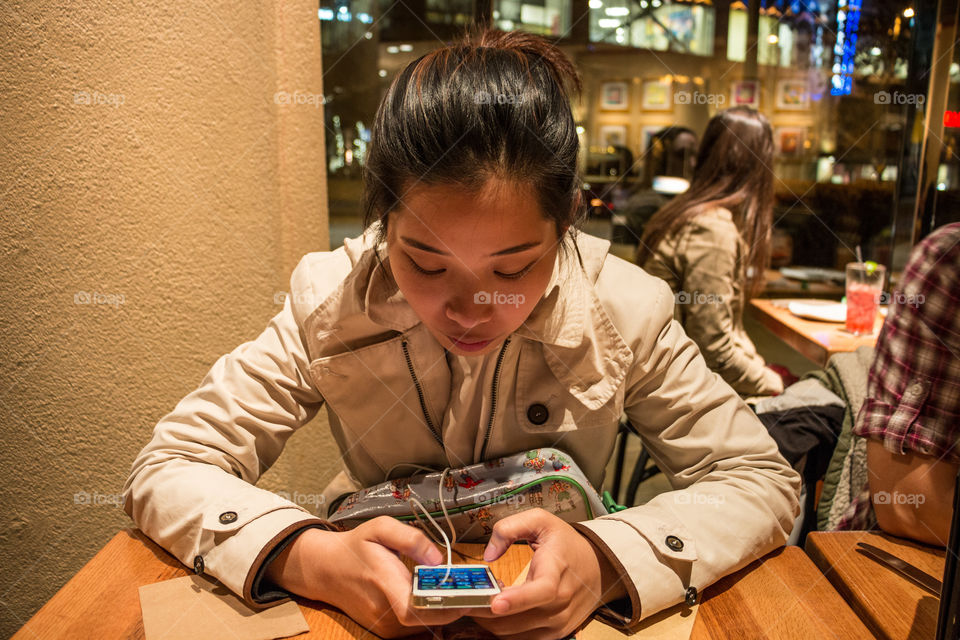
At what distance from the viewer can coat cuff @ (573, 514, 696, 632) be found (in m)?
0.94

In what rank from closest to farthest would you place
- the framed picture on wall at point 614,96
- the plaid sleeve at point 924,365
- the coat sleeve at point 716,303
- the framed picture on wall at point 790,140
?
the plaid sleeve at point 924,365, the coat sleeve at point 716,303, the framed picture on wall at point 614,96, the framed picture on wall at point 790,140

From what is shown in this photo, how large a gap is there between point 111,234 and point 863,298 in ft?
8.41

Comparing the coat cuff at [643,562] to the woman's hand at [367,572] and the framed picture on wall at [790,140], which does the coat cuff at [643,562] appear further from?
the framed picture on wall at [790,140]

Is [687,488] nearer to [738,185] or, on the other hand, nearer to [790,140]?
[738,185]

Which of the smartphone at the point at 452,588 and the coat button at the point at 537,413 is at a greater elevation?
the coat button at the point at 537,413

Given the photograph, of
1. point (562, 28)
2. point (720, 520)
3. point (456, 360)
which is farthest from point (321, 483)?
Result: point (562, 28)

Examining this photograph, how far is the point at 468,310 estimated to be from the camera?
1.04 metres

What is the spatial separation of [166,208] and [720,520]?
1.53m

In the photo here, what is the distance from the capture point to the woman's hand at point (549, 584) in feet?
2.80

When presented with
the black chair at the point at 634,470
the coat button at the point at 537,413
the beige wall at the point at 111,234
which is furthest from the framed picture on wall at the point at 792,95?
the coat button at the point at 537,413

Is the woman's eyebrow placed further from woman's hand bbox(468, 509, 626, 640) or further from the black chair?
the black chair

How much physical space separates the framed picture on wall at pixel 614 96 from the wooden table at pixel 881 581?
2.88 metres

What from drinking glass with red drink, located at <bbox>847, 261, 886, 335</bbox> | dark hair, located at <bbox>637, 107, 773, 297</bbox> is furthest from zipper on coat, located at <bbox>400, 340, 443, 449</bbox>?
drinking glass with red drink, located at <bbox>847, 261, 886, 335</bbox>

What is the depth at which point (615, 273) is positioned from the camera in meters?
1.34
